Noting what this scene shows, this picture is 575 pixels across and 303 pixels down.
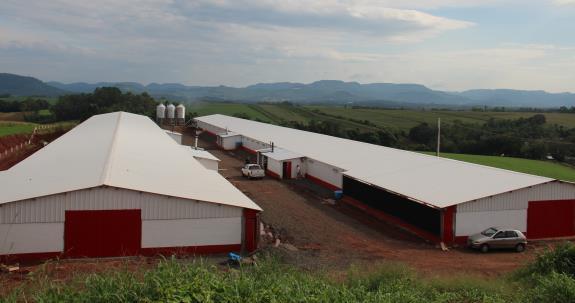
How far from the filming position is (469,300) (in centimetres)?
1148

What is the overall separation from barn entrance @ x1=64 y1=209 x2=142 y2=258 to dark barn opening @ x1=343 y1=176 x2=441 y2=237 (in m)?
13.0

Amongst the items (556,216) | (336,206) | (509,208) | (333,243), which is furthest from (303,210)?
(556,216)

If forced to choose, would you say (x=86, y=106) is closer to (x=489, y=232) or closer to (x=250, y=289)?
(x=489, y=232)

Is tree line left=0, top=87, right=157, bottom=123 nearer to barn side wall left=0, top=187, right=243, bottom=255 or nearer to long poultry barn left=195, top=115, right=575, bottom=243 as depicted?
long poultry barn left=195, top=115, right=575, bottom=243

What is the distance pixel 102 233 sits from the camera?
18391mm

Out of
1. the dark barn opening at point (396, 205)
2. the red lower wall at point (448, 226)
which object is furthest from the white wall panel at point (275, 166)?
the red lower wall at point (448, 226)

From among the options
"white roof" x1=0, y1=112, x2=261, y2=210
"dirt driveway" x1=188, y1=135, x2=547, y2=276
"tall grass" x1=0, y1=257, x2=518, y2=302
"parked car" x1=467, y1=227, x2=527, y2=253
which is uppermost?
"white roof" x1=0, y1=112, x2=261, y2=210

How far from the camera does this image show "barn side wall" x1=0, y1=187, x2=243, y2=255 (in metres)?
17.7

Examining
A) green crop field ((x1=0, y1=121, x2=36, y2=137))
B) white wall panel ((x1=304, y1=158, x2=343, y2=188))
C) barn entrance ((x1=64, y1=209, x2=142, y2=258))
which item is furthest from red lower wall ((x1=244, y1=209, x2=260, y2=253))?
green crop field ((x1=0, y1=121, x2=36, y2=137))

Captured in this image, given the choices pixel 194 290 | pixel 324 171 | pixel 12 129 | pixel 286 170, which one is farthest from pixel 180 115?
pixel 194 290

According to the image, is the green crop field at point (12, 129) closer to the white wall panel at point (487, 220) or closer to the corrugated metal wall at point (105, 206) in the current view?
the corrugated metal wall at point (105, 206)

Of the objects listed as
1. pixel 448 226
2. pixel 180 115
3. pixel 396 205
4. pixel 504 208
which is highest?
pixel 180 115

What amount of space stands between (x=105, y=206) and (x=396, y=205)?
1479 cm

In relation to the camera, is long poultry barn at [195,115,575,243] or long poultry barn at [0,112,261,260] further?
long poultry barn at [195,115,575,243]
